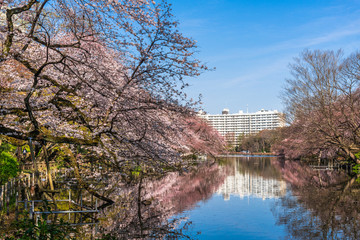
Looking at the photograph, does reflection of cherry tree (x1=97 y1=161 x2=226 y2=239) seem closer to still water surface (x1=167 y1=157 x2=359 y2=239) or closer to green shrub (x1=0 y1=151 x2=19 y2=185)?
still water surface (x1=167 y1=157 x2=359 y2=239)

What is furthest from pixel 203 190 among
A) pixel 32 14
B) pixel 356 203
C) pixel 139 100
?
pixel 32 14

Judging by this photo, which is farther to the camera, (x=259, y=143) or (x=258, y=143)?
(x=259, y=143)

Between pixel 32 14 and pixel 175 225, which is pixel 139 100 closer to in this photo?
pixel 32 14

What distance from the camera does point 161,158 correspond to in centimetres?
1110

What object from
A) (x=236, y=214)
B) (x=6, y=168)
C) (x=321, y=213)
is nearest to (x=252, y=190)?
(x=236, y=214)

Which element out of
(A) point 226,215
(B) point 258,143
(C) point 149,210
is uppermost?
(B) point 258,143

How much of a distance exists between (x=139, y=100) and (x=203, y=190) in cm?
1541

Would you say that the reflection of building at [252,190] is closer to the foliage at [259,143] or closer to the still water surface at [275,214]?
the still water surface at [275,214]

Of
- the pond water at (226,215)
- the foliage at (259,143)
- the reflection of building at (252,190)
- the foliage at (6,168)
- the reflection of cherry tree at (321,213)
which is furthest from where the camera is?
the foliage at (259,143)

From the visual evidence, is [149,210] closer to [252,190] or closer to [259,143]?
[252,190]

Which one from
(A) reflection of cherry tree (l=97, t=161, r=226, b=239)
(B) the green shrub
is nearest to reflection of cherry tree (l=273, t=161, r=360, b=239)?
(A) reflection of cherry tree (l=97, t=161, r=226, b=239)

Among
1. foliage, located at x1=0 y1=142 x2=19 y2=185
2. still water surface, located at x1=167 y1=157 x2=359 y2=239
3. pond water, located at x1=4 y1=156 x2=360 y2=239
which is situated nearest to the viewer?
pond water, located at x1=4 y1=156 x2=360 y2=239

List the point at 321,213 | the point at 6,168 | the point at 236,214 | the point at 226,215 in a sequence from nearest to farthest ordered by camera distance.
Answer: the point at 321,213 → the point at 226,215 → the point at 236,214 → the point at 6,168

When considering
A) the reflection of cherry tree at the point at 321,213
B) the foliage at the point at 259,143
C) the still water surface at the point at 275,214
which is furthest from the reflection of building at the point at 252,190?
the foliage at the point at 259,143
